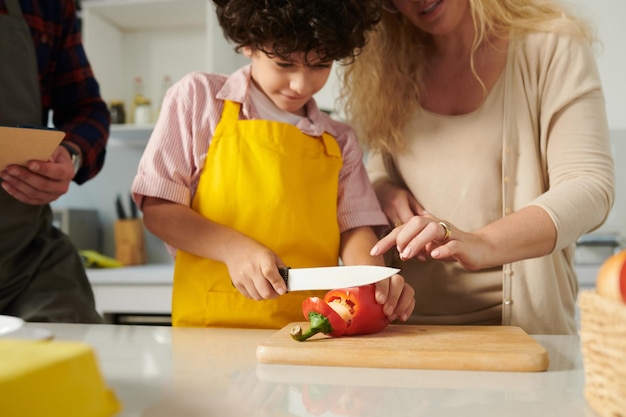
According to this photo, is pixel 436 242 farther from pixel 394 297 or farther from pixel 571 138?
pixel 571 138

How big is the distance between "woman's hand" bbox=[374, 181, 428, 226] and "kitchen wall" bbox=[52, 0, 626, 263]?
1419mm

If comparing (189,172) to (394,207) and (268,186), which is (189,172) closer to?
(268,186)

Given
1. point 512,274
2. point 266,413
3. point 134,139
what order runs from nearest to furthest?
point 266,413 < point 512,274 < point 134,139

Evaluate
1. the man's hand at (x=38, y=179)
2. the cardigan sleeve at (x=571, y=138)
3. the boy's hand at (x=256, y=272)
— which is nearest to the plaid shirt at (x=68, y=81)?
the man's hand at (x=38, y=179)

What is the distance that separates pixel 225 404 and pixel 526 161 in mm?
800

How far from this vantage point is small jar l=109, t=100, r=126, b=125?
271cm

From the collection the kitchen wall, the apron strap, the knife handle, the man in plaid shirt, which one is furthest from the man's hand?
the kitchen wall

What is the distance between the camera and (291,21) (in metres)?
1.04

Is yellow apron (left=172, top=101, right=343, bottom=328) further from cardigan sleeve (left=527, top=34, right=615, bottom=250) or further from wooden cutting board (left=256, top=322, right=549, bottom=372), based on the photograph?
cardigan sleeve (left=527, top=34, right=615, bottom=250)

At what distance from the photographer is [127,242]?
9.01ft

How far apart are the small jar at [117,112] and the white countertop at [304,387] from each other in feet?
6.46

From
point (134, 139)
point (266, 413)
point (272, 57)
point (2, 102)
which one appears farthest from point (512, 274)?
point (134, 139)

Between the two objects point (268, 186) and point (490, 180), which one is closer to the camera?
point (268, 186)

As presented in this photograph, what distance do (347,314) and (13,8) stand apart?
85cm
